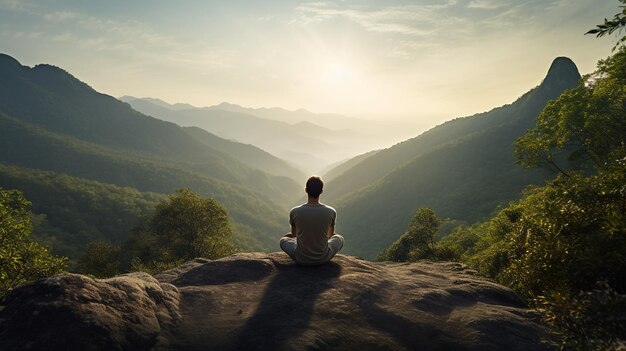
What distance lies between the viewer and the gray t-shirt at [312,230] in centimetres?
1101

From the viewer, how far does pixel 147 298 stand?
28.1 ft

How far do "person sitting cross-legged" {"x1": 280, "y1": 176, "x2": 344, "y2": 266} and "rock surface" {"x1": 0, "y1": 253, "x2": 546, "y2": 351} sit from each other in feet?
1.85

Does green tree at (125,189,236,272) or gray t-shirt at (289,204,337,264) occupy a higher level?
gray t-shirt at (289,204,337,264)

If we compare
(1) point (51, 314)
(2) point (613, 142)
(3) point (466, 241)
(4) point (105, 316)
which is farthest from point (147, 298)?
(3) point (466, 241)

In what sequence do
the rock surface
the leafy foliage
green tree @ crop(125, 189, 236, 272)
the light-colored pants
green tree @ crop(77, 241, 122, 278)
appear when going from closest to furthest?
the rock surface < the light-colored pants < green tree @ crop(77, 241, 122, 278) < green tree @ crop(125, 189, 236, 272) < the leafy foliage

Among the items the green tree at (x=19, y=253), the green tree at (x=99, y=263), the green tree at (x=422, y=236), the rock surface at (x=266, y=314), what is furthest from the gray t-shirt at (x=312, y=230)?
the green tree at (x=99, y=263)

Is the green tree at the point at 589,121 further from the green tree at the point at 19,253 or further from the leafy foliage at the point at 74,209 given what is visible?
the leafy foliage at the point at 74,209

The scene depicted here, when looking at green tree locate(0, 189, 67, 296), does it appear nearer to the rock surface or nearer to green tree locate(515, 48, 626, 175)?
the rock surface

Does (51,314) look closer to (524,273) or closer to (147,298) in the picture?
(147,298)

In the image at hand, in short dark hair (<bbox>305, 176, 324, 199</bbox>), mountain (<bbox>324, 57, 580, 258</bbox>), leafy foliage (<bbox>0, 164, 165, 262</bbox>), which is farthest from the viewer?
mountain (<bbox>324, 57, 580, 258</bbox>)

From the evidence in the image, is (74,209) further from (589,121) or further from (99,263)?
(589,121)

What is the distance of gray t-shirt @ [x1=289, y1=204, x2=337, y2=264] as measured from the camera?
36.1ft

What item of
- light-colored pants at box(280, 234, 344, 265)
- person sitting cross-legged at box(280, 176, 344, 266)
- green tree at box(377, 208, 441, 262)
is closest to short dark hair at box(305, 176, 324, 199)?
person sitting cross-legged at box(280, 176, 344, 266)

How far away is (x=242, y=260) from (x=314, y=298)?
404 cm
